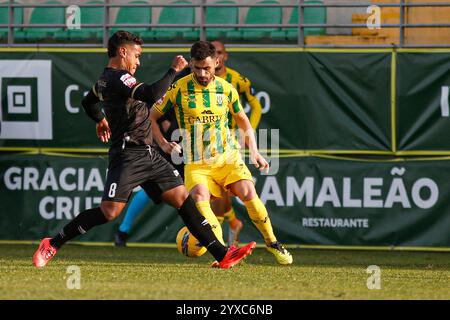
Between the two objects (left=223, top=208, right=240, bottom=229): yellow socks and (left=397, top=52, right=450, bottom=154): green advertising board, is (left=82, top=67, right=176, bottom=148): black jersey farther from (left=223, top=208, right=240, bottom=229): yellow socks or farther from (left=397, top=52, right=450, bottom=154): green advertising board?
(left=397, top=52, right=450, bottom=154): green advertising board

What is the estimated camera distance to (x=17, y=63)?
14023 mm

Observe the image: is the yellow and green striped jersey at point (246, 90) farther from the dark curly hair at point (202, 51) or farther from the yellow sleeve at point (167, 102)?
the dark curly hair at point (202, 51)

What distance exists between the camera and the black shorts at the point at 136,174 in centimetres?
960

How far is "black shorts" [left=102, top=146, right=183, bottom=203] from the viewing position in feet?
31.5

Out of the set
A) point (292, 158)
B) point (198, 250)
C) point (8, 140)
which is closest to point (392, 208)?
point (292, 158)

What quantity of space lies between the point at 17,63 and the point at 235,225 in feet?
12.5

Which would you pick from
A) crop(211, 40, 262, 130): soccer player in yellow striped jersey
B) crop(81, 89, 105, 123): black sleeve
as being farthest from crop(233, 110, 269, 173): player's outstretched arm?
crop(211, 40, 262, 130): soccer player in yellow striped jersey

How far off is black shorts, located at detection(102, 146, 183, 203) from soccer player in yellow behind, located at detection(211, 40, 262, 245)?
2.39m

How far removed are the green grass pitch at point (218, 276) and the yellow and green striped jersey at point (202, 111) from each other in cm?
119

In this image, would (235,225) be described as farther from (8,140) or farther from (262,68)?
(8,140)

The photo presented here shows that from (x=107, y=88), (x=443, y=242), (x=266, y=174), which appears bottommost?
(x=443, y=242)

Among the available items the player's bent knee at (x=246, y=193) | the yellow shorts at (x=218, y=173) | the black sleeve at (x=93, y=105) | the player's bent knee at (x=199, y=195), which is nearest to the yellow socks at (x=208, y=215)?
the player's bent knee at (x=199, y=195)

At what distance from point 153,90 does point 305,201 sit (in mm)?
4885
